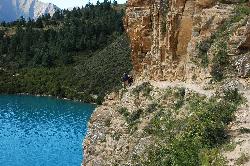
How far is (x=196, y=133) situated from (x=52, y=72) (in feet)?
382

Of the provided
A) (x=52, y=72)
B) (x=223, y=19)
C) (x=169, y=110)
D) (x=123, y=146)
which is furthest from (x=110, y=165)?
(x=52, y=72)

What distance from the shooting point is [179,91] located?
2052cm

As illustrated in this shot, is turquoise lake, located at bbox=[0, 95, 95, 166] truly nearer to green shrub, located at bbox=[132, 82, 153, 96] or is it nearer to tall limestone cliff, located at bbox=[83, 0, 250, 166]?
tall limestone cliff, located at bbox=[83, 0, 250, 166]

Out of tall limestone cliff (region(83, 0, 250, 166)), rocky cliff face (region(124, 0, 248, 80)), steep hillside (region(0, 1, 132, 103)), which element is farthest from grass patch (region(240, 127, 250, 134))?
steep hillside (region(0, 1, 132, 103))

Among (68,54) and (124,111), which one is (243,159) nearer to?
(124,111)

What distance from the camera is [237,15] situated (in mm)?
20672

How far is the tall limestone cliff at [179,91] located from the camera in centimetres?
1591

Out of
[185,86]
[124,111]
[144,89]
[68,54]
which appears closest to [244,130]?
[185,86]

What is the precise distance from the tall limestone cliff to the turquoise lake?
34365 millimetres

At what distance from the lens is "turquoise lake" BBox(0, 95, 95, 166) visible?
201 ft

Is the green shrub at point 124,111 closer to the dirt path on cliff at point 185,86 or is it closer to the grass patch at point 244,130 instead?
the dirt path on cliff at point 185,86

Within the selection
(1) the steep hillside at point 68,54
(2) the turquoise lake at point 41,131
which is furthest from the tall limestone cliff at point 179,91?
(1) the steep hillside at point 68,54

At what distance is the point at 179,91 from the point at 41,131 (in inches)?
2329

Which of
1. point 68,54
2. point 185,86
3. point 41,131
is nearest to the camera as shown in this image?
point 185,86
